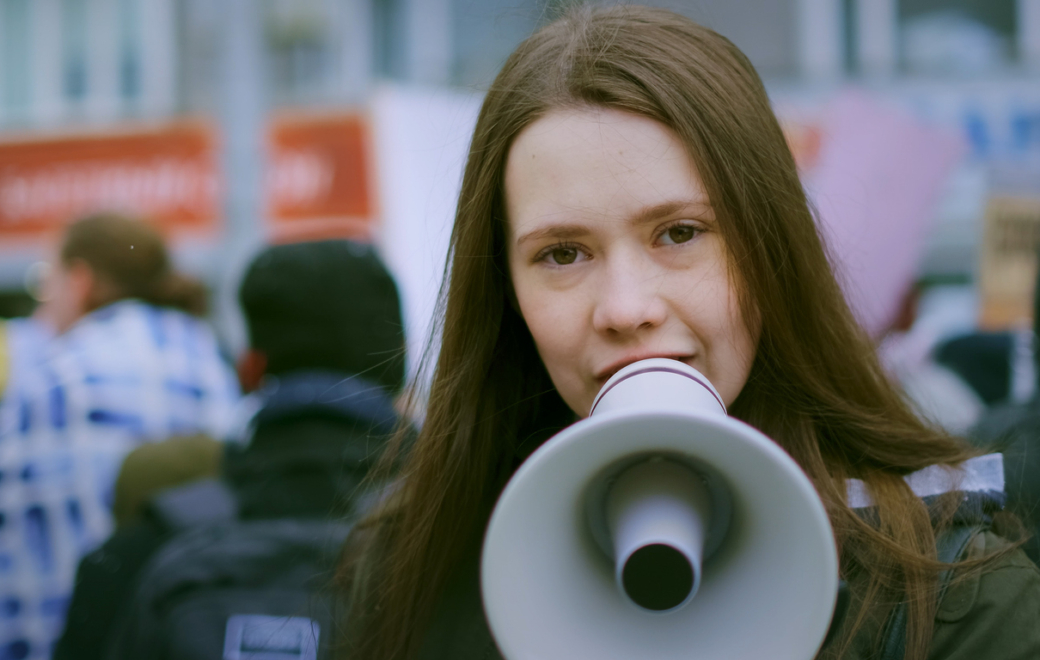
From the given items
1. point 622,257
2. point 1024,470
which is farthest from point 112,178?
point 1024,470

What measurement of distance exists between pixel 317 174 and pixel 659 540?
310 inches

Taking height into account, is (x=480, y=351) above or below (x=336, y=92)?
above

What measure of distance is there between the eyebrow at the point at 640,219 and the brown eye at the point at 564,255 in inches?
1.2

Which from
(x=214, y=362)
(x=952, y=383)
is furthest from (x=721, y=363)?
(x=952, y=383)

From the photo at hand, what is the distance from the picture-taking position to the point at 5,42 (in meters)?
10.7

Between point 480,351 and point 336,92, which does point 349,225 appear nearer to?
point 336,92

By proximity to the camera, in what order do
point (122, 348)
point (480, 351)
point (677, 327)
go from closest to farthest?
point (677, 327), point (480, 351), point (122, 348)

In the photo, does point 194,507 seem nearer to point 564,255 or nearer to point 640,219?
point 564,255

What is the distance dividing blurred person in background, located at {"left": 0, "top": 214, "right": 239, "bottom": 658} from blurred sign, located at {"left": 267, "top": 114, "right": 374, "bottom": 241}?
5.10m

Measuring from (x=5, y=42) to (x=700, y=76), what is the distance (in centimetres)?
1161

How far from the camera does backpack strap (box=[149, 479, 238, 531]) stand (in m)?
2.06

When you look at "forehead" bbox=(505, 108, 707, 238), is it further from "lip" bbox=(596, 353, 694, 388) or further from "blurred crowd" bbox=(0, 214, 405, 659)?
"blurred crowd" bbox=(0, 214, 405, 659)

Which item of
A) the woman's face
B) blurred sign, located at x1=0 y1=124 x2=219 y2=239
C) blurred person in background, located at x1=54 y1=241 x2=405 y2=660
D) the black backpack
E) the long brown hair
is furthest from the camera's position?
blurred sign, located at x1=0 y1=124 x2=219 y2=239

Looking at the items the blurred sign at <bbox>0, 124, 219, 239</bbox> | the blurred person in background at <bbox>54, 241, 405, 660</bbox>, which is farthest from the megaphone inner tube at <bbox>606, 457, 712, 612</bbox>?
the blurred sign at <bbox>0, 124, 219, 239</bbox>
